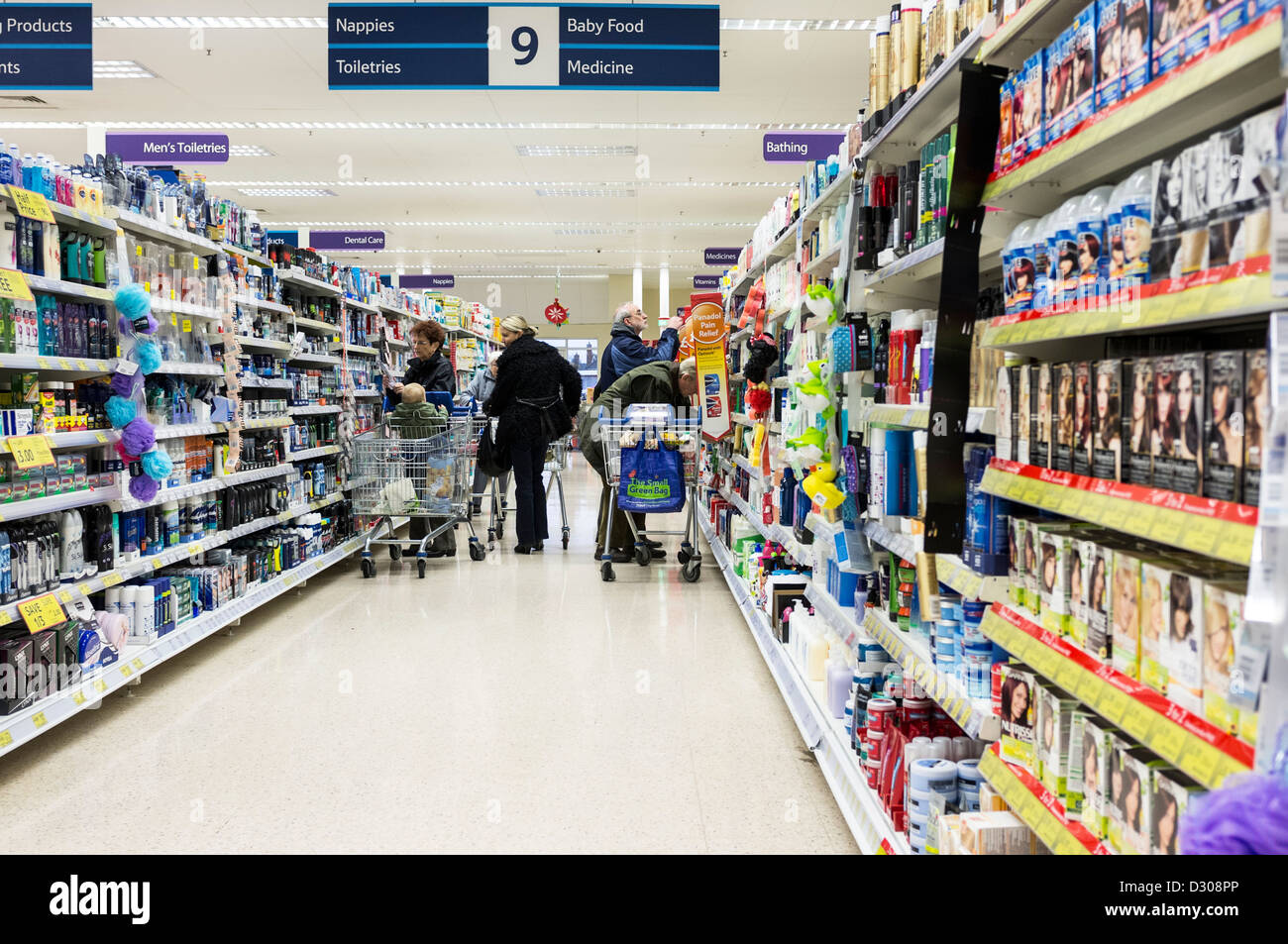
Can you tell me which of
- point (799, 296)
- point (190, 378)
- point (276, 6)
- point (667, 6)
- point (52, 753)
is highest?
point (276, 6)

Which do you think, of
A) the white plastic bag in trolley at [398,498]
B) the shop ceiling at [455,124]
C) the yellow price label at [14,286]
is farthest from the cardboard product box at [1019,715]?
the shop ceiling at [455,124]

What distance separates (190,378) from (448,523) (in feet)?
8.28

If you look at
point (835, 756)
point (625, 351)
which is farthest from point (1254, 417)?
point (625, 351)

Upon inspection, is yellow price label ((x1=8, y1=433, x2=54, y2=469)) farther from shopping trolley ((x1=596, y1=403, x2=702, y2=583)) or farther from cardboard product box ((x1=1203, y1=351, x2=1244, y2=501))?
shopping trolley ((x1=596, y1=403, x2=702, y2=583))

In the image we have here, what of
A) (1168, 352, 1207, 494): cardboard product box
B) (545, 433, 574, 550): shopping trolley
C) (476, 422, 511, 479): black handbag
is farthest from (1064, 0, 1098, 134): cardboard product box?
(545, 433, 574, 550): shopping trolley

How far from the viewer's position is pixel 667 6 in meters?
6.40

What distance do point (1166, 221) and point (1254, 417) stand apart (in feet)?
1.18

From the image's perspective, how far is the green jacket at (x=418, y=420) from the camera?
7641 mm

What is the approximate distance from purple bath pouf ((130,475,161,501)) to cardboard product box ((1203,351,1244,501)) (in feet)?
13.9

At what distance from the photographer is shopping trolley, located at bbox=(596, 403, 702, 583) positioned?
7.02 metres

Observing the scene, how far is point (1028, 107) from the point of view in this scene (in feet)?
6.47

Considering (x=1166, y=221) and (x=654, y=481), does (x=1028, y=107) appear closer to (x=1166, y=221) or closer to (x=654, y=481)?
(x=1166, y=221)

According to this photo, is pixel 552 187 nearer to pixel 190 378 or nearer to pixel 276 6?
pixel 276 6
